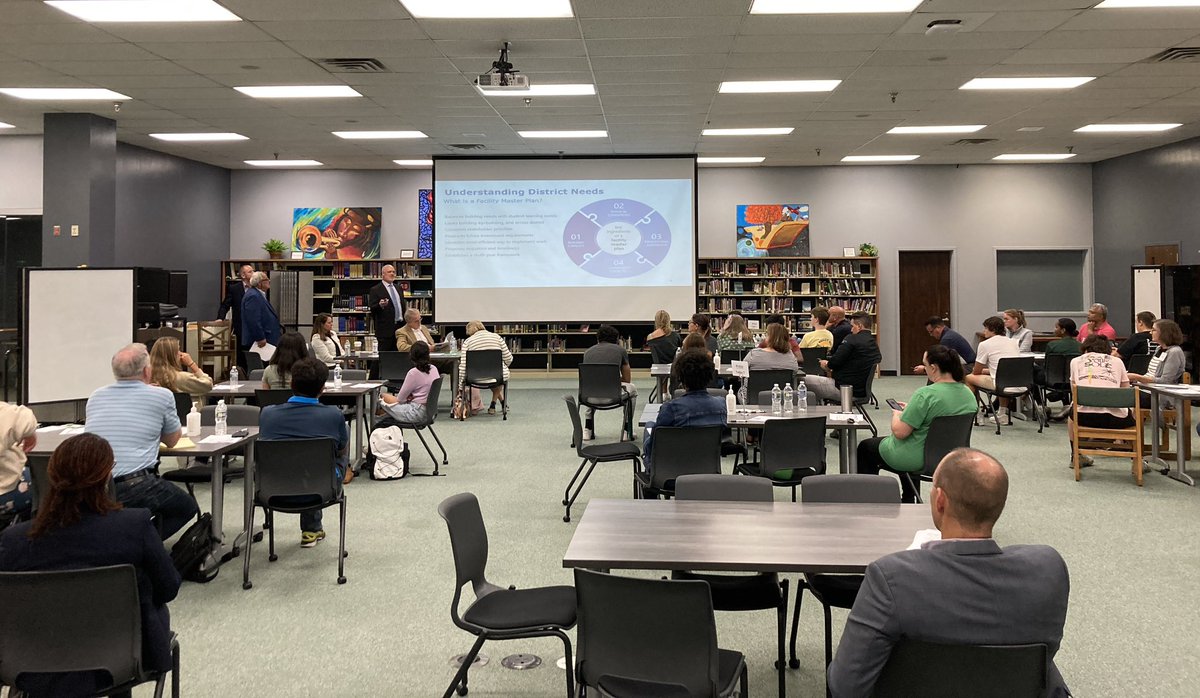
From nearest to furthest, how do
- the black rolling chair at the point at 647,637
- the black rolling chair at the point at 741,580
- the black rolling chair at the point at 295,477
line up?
the black rolling chair at the point at 647,637
the black rolling chair at the point at 741,580
the black rolling chair at the point at 295,477

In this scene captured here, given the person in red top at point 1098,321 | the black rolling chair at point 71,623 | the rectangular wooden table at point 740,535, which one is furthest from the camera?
the person in red top at point 1098,321

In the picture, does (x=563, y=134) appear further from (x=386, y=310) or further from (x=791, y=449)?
(x=791, y=449)

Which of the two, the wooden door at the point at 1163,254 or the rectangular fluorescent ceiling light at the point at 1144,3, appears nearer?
the rectangular fluorescent ceiling light at the point at 1144,3

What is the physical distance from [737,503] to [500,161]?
34.1ft

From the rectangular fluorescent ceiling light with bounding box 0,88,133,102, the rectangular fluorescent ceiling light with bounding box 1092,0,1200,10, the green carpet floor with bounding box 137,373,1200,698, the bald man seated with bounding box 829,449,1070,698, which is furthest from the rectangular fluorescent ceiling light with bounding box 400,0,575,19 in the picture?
the bald man seated with bounding box 829,449,1070,698

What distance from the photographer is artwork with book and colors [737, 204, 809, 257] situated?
48.8ft

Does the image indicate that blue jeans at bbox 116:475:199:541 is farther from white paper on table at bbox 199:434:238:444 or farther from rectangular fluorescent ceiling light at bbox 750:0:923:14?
rectangular fluorescent ceiling light at bbox 750:0:923:14

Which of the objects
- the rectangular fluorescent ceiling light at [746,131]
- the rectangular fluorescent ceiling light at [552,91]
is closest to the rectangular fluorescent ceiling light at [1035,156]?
the rectangular fluorescent ceiling light at [746,131]

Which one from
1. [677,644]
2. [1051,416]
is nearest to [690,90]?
[1051,416]

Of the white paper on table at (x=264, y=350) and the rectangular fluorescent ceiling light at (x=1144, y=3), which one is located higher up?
the rectangular fluorescent ceiling light at (x=1144, y=3)

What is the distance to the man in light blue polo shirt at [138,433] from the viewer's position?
4211mm

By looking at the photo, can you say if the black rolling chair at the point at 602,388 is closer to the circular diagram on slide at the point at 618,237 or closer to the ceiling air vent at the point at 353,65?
the ceiling air vent at the point at 353,65

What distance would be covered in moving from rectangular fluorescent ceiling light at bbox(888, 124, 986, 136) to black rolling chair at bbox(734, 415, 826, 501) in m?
7.64

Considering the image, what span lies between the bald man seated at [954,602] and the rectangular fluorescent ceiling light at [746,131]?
10.0 m
